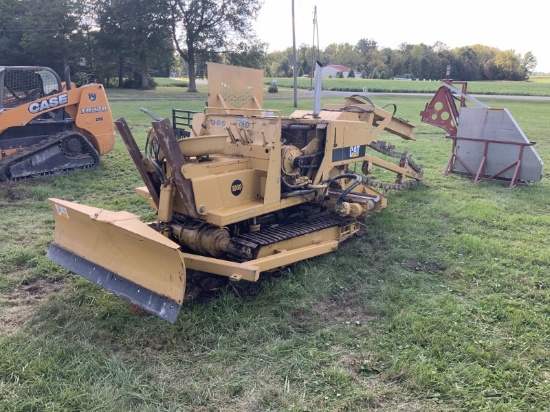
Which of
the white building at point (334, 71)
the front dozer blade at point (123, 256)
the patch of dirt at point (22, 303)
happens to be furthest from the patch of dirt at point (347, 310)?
the white building at point (334, 71)

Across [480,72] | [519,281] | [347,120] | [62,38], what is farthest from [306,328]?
[480,72]

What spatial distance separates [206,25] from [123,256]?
38.6m

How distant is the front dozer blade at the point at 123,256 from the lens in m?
3.84

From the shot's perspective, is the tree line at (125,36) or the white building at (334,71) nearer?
the tree line at (125,36)

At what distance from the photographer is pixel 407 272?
5168 mm

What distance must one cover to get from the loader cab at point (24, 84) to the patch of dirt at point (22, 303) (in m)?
5.16

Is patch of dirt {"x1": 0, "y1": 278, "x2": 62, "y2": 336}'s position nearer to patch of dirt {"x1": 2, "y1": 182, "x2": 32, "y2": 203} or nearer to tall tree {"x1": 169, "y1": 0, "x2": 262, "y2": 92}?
patch of dirt {"x1": 2, "y1": 182, "x2": 32, "y2": 203}

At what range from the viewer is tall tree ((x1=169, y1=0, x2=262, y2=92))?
39.0 meters

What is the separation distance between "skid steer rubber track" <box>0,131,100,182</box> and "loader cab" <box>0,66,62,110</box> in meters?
0.85

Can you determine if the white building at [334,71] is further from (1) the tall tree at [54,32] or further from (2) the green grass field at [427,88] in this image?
(1) the tall tree at [54,32]

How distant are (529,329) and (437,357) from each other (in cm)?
97

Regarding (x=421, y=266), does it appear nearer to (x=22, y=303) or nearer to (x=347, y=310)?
(x=347, y=310)

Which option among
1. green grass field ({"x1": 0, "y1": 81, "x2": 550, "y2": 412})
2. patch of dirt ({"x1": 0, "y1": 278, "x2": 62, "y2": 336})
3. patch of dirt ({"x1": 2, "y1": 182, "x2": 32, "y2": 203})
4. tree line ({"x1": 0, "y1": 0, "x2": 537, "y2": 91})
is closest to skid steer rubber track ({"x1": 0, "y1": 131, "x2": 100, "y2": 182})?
patch of dirt ({"x1": 2, "y1": 182, "x2": 32, "y2": 203})

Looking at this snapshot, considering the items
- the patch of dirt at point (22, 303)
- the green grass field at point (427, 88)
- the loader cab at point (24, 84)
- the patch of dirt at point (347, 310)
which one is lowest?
the patch of dirt at point (347, 310)
